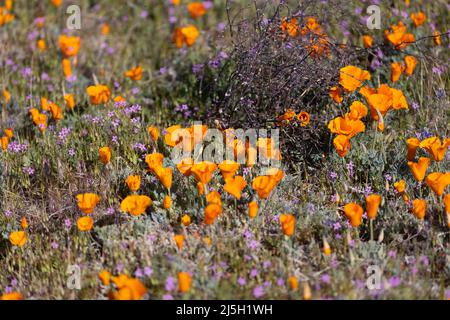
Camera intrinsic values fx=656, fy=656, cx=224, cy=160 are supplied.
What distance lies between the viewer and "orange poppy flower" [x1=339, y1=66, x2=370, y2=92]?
374cm

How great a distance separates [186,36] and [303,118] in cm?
151

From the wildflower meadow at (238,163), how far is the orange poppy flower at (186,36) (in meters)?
0.02

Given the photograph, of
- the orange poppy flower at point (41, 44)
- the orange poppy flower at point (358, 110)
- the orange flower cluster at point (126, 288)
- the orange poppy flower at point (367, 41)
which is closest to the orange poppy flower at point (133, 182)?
the orange flower cluster at point (126, 288)

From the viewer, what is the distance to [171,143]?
3566 mm

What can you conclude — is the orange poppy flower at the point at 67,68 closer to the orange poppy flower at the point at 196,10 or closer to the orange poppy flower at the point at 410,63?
the orange poppy flower at the point at 196,10

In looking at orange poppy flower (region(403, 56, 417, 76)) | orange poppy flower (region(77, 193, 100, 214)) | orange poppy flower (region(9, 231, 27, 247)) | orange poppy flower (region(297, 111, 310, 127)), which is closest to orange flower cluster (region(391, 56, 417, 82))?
orange poppy flower (region(403, 56, 417, 76))

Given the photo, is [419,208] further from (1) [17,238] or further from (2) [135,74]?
(2) [135,74]

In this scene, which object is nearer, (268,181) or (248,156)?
Answer: (268,181)

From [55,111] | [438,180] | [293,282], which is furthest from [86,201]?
[438,180]

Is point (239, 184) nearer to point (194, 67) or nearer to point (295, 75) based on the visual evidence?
point (295, 75)

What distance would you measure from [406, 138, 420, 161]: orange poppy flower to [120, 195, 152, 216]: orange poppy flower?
1363 mm

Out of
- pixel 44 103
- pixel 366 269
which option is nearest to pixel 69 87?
pixel 44 103
